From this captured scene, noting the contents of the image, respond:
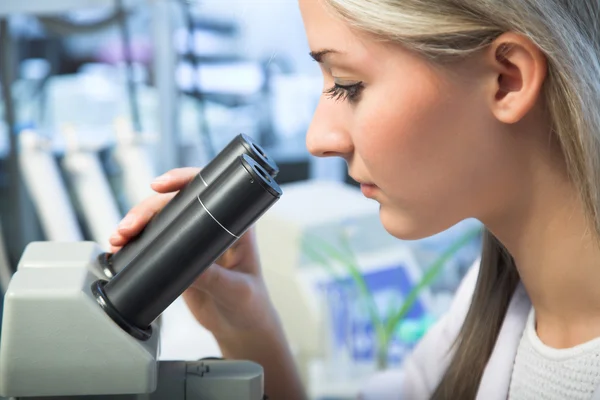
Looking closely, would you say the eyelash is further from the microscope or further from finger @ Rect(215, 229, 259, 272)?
finger @ Rect(215, 229, 259, 272)

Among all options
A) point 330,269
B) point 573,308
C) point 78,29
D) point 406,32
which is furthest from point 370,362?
point 78,29

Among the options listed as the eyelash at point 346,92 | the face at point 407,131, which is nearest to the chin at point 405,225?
the face at point 407,131

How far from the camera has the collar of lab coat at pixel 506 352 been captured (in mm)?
910

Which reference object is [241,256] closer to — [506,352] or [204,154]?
[506,352]

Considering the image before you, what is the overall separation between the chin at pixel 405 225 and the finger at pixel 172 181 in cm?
21

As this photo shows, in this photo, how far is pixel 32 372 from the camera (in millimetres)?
→ 616

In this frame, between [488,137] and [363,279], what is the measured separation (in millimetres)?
837

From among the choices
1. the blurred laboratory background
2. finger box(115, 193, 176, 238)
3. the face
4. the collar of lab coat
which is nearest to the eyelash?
the face

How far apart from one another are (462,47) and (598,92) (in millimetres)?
159

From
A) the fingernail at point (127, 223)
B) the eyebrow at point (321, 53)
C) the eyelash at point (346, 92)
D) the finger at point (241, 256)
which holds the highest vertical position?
the eyebrow at point (321, 53)

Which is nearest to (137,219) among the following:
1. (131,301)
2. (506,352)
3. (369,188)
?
(131,301)

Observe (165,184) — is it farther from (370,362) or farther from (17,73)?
(17,73)

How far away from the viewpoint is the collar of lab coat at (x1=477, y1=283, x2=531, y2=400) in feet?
2.99

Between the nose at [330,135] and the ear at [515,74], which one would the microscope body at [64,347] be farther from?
the ear at [515,74]
